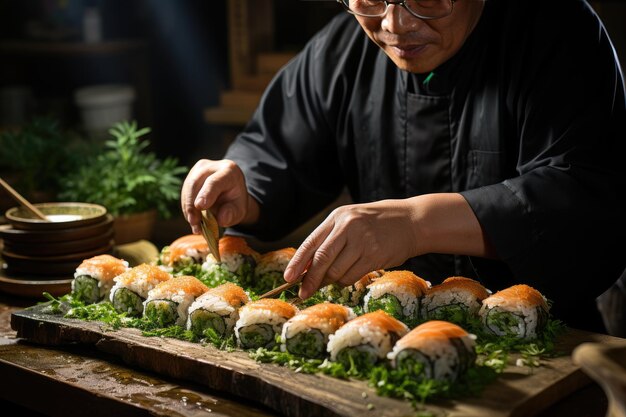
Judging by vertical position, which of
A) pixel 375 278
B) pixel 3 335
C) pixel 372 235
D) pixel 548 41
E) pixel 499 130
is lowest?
pixel 3 335

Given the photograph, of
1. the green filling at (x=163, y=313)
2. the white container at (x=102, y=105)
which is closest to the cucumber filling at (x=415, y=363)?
the green filling at (x=163, y=313)

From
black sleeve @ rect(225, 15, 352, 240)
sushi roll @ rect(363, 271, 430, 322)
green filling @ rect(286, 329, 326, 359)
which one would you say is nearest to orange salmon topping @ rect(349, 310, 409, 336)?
green filling @ rect(286, 329, 326, 359)

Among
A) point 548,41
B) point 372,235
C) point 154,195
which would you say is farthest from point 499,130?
point 154,195

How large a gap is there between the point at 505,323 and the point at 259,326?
693 millimetres

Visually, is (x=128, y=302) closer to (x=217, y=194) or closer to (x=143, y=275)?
(x=143, y=275)

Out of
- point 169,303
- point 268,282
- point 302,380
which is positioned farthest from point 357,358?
point 268,282

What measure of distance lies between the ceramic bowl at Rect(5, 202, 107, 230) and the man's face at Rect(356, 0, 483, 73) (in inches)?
50.2

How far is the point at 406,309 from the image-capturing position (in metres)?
2.62

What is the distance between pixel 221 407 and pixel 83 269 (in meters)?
0.90

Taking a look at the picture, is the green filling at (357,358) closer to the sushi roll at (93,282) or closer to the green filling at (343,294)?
the green filling at (343,294)

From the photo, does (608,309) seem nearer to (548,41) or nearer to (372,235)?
(548,41)

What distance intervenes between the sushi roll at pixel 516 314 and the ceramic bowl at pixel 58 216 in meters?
1.59

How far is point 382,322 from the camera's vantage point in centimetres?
233

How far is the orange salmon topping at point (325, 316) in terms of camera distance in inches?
94.3
